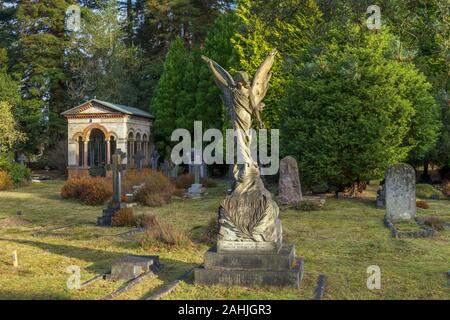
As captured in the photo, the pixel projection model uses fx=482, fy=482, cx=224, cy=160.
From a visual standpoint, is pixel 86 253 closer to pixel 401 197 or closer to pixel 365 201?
pixel 401 197

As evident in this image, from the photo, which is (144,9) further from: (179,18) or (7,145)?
(7,145)

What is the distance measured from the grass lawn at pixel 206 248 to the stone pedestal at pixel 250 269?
16 centimetres

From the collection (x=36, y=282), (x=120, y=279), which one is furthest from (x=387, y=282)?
(x=36, y=282)

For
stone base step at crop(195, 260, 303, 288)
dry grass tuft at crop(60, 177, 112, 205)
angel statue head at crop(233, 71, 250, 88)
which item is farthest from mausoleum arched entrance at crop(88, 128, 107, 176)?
stone base step at crop(195, 260, 303, 288)

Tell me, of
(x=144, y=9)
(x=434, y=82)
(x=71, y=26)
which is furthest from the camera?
(x=144, y=9)

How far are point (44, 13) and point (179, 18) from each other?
40.4ft

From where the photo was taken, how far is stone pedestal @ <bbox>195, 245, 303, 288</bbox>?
778 centimetres

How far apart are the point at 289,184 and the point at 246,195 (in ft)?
38.7

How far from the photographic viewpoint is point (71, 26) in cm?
4400

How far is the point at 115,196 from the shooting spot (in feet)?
53.6

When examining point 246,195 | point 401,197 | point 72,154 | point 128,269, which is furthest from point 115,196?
point 72,154

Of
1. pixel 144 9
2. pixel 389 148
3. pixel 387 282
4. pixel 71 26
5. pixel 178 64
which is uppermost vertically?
pixel 144 9

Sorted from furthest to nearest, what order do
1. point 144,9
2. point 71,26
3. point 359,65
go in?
point 144,9 → point 71,26 → point 359,65

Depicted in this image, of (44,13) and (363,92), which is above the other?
A: (44,13)
